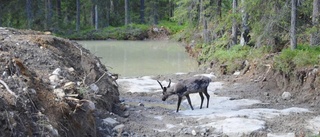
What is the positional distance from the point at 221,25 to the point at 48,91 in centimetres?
1639

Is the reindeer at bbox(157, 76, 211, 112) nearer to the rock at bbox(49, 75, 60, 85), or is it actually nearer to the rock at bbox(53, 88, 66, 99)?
the rock at bbox(49, 75, 60, 85)

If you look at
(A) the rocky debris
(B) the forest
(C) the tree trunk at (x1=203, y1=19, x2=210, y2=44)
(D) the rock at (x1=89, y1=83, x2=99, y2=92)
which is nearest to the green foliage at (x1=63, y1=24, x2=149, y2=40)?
(B) the forest

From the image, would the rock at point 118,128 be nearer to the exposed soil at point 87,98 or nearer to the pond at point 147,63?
the exposed soil at point 87,98

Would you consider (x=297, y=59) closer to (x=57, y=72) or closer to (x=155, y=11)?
(x=57, y=72)

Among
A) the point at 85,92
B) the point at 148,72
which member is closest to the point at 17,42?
the point at 85,92

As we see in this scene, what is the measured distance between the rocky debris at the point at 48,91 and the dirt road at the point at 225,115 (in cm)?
103

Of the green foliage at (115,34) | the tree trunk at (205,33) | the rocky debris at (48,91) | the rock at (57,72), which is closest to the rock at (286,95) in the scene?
the rocky debris at (48,91)

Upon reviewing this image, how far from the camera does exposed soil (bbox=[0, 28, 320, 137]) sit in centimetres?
721

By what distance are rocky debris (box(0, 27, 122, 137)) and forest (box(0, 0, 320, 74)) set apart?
6.88 m

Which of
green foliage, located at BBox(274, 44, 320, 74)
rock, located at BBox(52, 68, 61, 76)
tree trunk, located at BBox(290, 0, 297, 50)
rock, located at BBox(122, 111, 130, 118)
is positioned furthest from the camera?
tree trunk, located at BBox(290, 0, 297, 50)

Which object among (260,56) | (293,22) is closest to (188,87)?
(293,22)

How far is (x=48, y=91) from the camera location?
817cm

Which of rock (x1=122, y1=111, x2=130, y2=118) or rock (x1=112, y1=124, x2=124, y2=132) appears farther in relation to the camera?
rock (x1=122, y1=111, x2=130, y2=118)

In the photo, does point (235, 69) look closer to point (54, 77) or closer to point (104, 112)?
point (104, 112)
